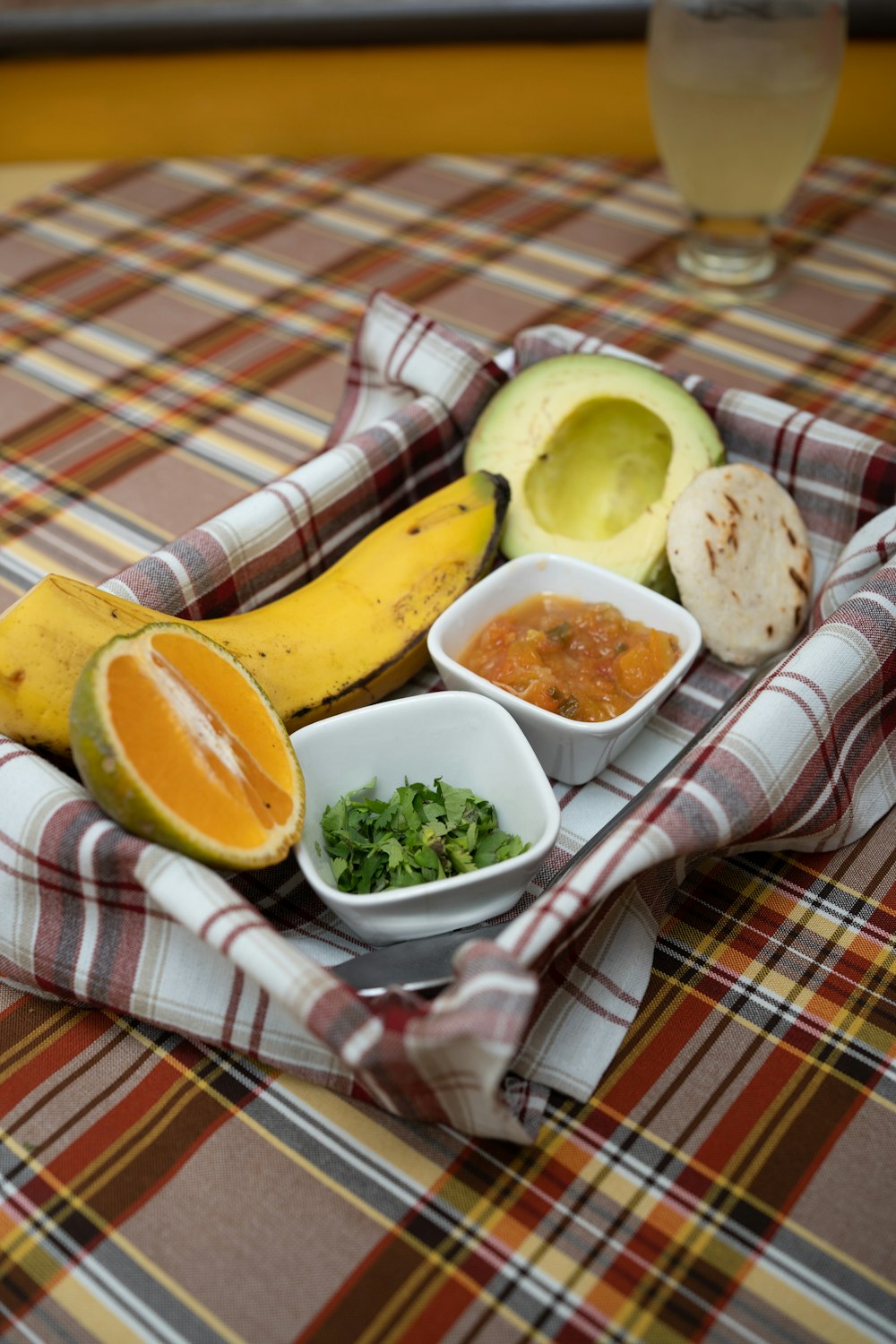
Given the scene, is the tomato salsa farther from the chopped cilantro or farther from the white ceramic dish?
the chopped cilantro

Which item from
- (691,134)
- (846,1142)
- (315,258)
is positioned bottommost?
(846,1142)

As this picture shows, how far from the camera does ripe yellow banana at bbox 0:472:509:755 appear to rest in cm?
77

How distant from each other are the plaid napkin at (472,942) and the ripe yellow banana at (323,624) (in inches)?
1.7

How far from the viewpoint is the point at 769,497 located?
3.36ft

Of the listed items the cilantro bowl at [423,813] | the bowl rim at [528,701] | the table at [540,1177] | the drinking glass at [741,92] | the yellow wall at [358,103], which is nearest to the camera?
the table at [540,1177]

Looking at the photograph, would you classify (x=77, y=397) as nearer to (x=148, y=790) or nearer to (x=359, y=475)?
(x=359, y=475)

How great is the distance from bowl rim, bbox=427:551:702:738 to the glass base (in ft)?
2.34

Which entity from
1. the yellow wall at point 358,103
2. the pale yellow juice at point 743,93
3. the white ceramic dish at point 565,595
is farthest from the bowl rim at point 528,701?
the yellow wall at point 358,103

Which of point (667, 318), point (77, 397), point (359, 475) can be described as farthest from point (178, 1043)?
point (667, 318)

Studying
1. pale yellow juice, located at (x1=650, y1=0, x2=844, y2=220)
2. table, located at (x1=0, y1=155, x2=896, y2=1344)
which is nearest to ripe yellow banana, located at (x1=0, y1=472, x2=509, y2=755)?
table, located at (x1=0, y1=155, x2=896, y2=1344)

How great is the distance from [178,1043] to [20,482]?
759 mm

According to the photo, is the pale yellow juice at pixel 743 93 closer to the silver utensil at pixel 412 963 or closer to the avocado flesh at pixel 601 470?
the avocado flesh at pixel 601 470

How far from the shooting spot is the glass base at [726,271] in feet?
5.16

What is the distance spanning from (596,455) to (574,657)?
257 millimetres
